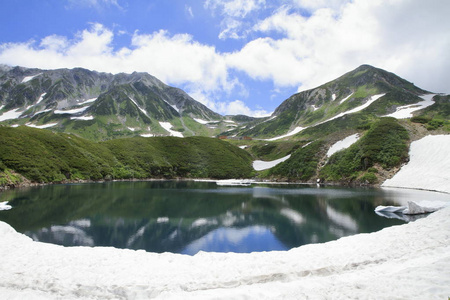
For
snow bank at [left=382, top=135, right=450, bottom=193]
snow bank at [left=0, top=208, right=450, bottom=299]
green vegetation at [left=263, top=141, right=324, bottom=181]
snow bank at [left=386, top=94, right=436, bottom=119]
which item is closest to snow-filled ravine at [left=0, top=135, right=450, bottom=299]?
snow bank at [left=0, top=208, right=450, bottom=299]

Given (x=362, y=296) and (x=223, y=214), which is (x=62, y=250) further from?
(x=223, y=214)

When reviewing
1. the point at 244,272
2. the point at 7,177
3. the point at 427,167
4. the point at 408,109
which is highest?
the point at 408,109

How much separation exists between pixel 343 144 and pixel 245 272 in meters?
70.5

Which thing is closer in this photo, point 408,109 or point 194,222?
point 194,222

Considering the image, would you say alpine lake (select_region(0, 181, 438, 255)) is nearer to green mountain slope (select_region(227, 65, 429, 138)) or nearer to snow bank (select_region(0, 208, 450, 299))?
snow bank (select_region(0, 208, 450, 299))

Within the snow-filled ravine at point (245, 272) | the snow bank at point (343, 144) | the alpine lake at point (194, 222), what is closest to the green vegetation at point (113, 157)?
the alpine lake at point (194, 222)

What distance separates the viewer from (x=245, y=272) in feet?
37.7

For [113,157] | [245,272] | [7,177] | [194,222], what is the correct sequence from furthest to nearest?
[113,157] → [7,177] → [194,222] → [245,272]

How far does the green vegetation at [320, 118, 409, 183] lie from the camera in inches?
2245

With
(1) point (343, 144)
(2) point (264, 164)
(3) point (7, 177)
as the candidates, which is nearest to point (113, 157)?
(3) point (7, 177)

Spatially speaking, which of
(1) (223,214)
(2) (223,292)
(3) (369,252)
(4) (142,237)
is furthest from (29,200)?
(3) (369,252)

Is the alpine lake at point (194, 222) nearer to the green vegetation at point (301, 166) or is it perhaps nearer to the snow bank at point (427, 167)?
the snow bank at point (427, 167)

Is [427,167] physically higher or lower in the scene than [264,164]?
higher

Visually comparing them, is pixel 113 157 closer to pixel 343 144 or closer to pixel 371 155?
pixel 343 144
